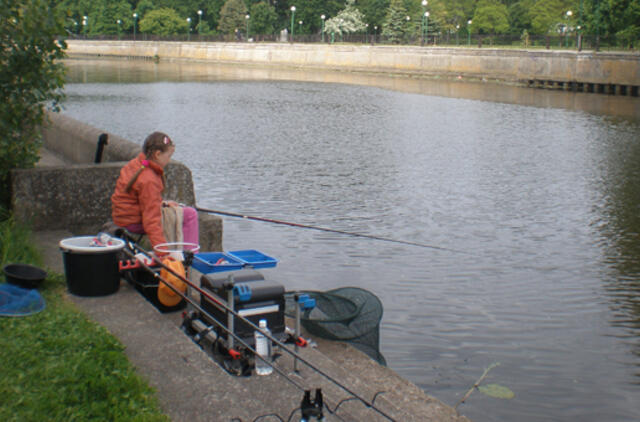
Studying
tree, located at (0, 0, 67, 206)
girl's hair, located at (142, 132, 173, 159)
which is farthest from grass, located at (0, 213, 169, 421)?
tree, located at (0, 0, 67, 206)

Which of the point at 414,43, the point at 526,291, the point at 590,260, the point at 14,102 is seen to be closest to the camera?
the point at 14,102

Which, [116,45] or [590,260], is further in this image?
[116,45]

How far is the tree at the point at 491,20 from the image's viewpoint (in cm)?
9219

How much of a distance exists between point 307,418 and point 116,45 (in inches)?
4501

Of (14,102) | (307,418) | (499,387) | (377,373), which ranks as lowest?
(499,387)

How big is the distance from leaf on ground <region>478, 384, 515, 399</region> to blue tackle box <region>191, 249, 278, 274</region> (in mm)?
2149

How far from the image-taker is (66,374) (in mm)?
4176

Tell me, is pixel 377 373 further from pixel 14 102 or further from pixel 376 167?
pixel 376 167

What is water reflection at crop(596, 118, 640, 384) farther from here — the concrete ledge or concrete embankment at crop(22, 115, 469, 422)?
the concrete ledge

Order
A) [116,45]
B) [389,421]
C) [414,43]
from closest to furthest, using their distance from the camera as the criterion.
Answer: [389,421] < [414,43] < [116,45]

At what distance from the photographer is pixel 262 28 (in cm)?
11375

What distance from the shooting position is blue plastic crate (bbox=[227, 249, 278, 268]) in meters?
5.71

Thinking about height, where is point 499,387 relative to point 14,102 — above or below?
below

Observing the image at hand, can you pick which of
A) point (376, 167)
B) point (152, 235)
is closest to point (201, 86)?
→ point (376, 167)
